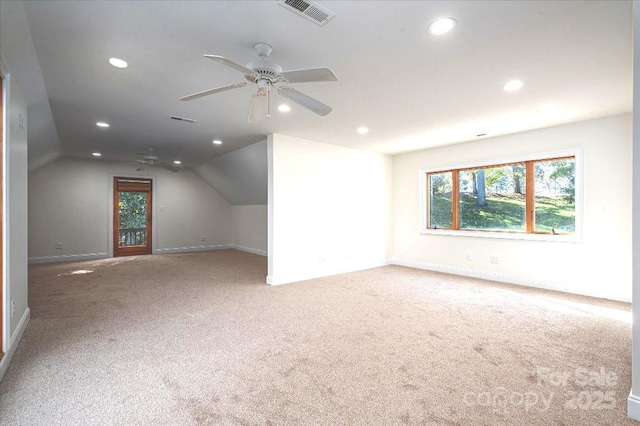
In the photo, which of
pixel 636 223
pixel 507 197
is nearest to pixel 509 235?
pixel 507 197

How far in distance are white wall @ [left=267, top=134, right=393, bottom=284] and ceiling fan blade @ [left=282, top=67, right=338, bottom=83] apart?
2.74 m

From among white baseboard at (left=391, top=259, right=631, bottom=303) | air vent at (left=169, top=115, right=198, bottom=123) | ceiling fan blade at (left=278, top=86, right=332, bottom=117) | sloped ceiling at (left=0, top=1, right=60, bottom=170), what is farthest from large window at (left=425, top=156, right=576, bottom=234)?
sloped ceiling at (left=0, top=1, right=60, bottom=170)

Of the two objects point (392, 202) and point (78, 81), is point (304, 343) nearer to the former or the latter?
point (78, 81)

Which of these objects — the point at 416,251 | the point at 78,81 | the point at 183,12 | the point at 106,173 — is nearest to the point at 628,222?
the point at 416,251

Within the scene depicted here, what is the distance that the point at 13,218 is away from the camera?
2547mm

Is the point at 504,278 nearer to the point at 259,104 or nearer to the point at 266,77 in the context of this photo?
the point at 259,104

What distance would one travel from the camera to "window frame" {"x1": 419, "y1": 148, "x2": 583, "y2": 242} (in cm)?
421

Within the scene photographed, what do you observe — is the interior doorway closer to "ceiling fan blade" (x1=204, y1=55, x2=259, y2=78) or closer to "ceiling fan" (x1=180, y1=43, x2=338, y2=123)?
"ceiling fan" (x1=180, y1=43, x2=338, y2=123)

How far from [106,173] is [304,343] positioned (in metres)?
7.61

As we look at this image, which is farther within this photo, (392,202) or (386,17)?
(392,202)

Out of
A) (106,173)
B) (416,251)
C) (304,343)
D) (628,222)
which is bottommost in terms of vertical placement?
(304,343)

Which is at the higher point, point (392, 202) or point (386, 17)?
point (386, 17)

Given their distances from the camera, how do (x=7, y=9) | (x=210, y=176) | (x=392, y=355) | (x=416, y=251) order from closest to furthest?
(x=7, y=9) < (x=392, y=355) < (x=416, y=251) < (x=210, y=176)

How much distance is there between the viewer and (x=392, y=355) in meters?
2.45
